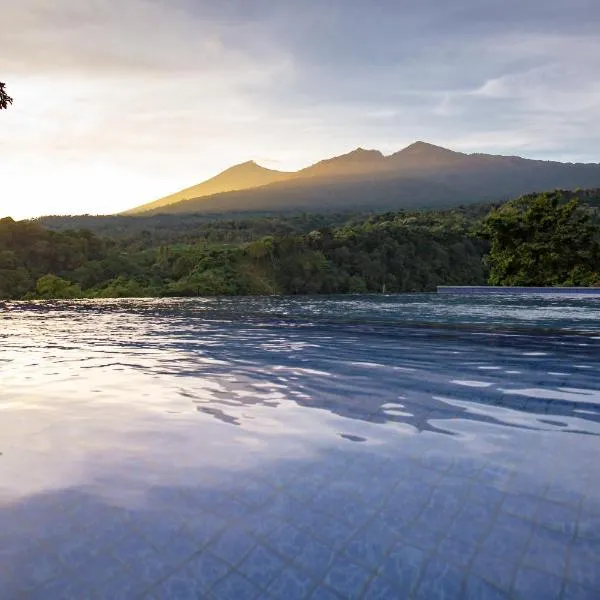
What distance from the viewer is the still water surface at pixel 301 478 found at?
1.62 m

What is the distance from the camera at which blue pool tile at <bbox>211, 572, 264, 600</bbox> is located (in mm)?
1509

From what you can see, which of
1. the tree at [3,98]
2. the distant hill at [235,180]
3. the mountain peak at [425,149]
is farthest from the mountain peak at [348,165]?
the tree at [3,98]

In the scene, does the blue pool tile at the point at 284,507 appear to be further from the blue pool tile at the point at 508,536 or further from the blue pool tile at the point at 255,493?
the blue pool tile at the point at 508,536

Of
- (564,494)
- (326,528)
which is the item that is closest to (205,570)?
(326,528)

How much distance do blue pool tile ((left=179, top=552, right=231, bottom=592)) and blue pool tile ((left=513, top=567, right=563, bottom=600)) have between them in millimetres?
813

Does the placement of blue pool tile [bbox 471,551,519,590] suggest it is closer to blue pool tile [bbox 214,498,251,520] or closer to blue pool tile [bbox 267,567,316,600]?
blue pool tile [bbox 267,567,316,600]

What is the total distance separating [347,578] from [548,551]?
0.64 m

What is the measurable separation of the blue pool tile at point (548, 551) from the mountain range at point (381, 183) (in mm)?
49032

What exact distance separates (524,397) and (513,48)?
12.4 metres

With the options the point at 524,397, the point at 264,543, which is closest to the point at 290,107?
the point at 524,397

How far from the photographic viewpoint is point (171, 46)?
492 inches

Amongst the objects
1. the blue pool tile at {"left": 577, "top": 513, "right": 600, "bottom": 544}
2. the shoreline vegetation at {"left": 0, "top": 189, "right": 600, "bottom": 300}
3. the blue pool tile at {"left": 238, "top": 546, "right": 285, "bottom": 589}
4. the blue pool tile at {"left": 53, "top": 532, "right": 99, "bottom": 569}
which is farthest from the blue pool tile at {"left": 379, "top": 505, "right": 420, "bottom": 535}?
the shoreline vegetation at {"left": 0, "top": 189, "right": 600, "bottom": 300}

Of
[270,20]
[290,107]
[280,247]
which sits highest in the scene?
[270,20]

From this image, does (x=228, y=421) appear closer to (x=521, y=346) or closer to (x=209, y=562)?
(x=209, y=562)
